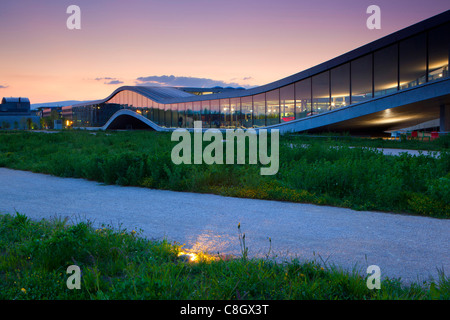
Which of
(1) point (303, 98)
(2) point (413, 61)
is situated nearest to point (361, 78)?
(2) point (413, 61)

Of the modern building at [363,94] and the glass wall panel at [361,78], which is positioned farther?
the glass wall panel at [361,78]

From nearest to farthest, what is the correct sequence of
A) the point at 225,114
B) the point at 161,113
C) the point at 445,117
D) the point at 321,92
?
1. the point at 445,117
2. the point at 321,92
3. the point at 225,114
4. the point at 161,113

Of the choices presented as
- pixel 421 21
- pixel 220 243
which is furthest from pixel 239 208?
pixel 421 21

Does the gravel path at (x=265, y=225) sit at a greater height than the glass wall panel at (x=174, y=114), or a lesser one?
lesser

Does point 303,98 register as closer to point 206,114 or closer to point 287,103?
point 287,103

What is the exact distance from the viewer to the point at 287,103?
39125 mm

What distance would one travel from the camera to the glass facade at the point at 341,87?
92.7 feet

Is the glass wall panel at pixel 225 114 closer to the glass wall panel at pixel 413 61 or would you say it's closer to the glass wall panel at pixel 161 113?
the glass wall panel at pixel 161 113

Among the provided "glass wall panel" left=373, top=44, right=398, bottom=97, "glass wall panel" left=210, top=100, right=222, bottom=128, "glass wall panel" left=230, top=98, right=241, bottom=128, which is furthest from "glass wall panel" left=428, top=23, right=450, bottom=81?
"glass wall panel" left=210, top=100, right=222, bottom=128

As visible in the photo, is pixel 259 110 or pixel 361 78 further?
pixel 259 110

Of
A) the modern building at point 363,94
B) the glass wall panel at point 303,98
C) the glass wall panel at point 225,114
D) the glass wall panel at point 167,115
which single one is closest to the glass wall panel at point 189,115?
the modern building at point 363,94

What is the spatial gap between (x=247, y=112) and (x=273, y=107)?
13.5 feet

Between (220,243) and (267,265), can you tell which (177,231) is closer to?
(220,243)
